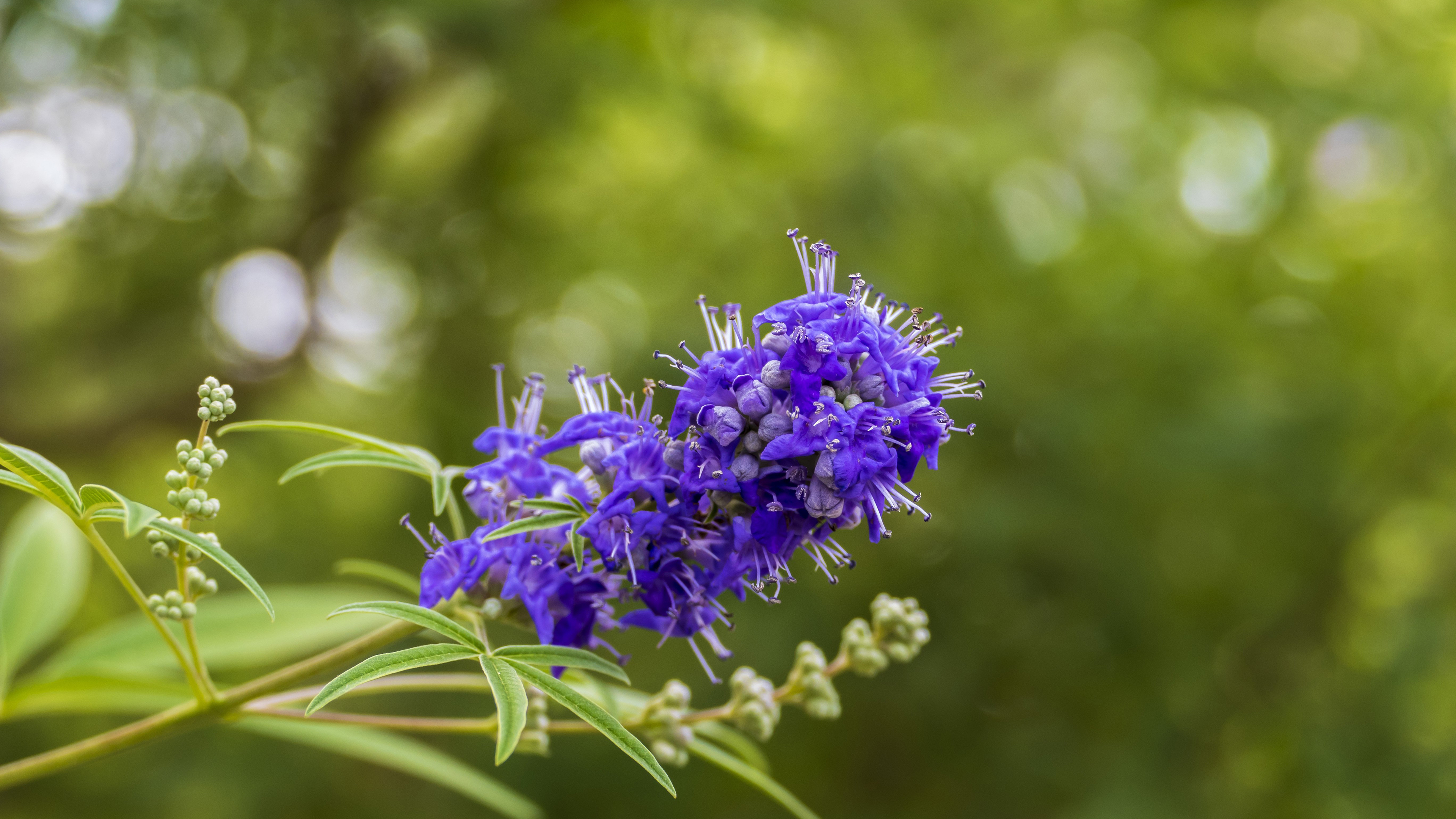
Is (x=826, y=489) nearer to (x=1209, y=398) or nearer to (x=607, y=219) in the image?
(x=1209, y=398)

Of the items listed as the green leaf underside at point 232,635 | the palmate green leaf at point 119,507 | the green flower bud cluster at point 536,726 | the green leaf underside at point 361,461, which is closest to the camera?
the palmate green leaf at point 119,507

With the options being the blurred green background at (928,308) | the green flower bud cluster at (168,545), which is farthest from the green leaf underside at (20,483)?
the blurred green background at (928,308)

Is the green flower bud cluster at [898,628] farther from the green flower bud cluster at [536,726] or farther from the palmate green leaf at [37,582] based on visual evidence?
the palmate green leaf at [37,582]

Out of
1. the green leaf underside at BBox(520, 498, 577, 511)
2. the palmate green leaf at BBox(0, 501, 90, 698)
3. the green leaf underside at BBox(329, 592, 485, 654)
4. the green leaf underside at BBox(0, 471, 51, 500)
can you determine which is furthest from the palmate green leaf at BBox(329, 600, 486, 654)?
the palmate green leaf at BBox(0, 501, 90, 698)

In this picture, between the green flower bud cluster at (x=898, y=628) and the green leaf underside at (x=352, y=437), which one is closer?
the green leaf underside at (x=352, y=437)

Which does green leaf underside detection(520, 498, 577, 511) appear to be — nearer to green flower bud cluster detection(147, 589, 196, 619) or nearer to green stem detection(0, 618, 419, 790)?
green stem detection(0, 618, 419, 790)

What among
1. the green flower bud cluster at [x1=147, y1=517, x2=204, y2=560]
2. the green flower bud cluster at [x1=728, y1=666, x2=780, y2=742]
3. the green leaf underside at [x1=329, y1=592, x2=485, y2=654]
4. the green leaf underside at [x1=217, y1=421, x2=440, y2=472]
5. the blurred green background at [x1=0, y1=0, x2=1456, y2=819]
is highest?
the blurred green background at [x1=0, y1=0, x2=1456, y2=819]

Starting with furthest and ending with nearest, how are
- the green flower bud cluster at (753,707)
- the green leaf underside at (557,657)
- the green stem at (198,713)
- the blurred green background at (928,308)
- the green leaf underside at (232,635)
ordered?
the blurred green background at (928,308)
the green leaf underside at (232,635)
the green flower bud cluster at (753,707)
the green stem at (198,713)
the green leaf underside at (557,657)
